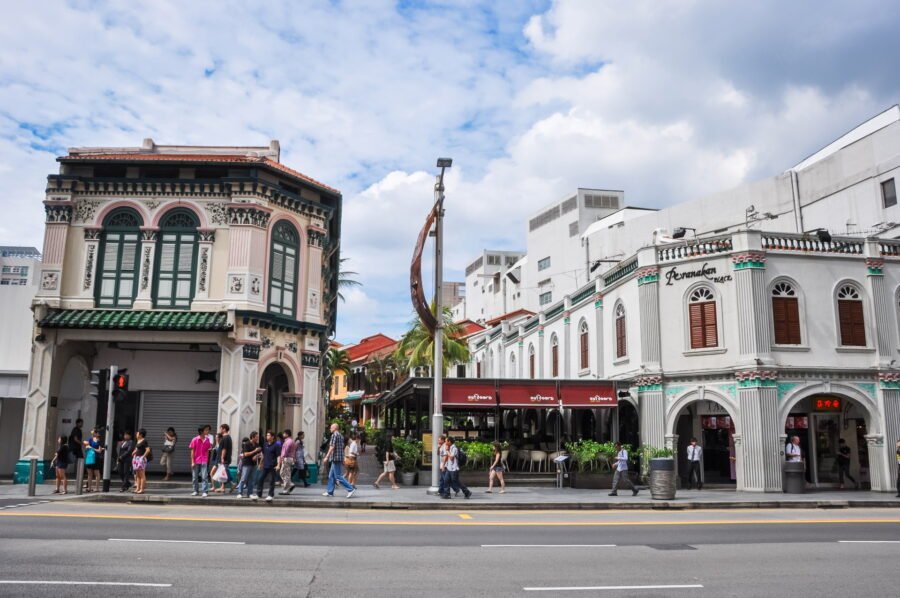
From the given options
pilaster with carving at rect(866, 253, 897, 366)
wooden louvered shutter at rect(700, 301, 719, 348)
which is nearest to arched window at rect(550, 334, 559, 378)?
wooden louvered shutter at rect(700, 301, 719, 348)

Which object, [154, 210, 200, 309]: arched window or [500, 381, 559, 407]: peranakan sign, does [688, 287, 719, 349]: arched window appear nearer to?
[500, 381, 559, 407]: peranakan sign

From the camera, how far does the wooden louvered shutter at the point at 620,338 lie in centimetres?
2797

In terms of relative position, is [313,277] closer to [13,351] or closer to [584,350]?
[13,351]

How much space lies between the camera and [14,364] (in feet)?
77.9

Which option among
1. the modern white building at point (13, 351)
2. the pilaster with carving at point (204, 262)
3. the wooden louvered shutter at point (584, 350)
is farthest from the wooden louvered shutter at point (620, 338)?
the modern white building at point (13, 351)

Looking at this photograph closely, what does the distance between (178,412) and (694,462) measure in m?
17.2

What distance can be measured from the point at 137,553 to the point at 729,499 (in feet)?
52.8

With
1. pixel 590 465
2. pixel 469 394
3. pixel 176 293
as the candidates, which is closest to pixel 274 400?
pixel 176 293

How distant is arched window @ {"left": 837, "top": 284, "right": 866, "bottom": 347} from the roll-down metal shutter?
70.3ft

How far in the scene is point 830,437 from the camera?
88.7ft

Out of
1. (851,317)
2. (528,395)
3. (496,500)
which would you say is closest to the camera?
(496,500)

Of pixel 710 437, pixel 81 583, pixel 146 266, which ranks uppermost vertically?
pixel 146 266

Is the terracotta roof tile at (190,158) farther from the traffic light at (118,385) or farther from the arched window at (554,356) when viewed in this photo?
the arched window at (554,356)

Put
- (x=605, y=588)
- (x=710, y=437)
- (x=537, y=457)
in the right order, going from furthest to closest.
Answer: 1. (x=710, y=437)
2. (x=537, y=457)
3. (x=605, y=588)
